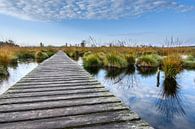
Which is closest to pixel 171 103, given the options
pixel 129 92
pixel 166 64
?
pixel 129 92

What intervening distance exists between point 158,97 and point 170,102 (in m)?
0.60

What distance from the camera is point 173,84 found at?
10.0 meters

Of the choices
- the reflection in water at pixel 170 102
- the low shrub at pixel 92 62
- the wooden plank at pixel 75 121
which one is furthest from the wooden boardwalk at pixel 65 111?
the low shrub at pixel 92 62

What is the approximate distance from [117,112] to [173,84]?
7610mm

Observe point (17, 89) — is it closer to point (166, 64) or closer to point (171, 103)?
point (171, 103)

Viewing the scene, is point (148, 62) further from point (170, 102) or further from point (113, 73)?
point (170, 102)

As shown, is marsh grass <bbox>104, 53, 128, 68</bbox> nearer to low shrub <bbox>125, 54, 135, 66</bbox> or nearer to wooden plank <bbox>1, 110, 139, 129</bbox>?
low shrub <bbox>125, 54, 135, 66</bbox>

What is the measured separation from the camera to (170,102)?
7.29m

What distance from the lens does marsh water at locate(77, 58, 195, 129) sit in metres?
5.63

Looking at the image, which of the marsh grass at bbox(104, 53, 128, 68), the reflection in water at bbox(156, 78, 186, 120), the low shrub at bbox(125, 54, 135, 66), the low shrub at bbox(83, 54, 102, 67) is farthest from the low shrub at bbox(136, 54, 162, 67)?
the reflection in water at bbox(156, 78, 186, 120)

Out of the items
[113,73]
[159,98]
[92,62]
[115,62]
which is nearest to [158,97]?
[159,98]

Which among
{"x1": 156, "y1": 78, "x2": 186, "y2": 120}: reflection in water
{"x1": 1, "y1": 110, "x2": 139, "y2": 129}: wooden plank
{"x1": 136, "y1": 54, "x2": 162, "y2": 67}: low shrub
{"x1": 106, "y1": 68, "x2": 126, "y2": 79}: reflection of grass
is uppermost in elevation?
{"x1": 1, "y1": 110, "x2": 139, "y2": 129}: wooden plank

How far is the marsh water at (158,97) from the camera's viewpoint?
565cm

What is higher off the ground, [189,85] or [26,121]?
[26,121]
